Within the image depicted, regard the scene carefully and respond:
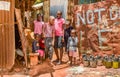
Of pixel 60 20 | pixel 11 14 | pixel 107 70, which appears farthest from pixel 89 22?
pixel 11 14

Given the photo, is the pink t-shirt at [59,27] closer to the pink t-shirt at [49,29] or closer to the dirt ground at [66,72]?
the pink t-shirt at [49,29]

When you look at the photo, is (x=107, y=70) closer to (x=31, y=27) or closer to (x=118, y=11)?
(x=118, y=11)

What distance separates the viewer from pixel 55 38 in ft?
38.6

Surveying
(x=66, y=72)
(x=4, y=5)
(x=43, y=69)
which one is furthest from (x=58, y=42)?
(x=4, y=5)

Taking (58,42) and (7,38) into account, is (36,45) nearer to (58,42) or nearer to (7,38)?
(58,42)

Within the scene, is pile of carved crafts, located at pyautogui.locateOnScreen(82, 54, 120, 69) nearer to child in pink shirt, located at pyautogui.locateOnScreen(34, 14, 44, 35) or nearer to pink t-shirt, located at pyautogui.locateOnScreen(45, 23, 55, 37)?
pink t-shirt, located at pyautogui.locateOnScreen(45, 23, 55, 37)

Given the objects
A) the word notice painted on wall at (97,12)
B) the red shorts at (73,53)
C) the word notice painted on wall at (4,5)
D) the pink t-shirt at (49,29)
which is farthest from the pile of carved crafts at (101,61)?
the word notice painted on wall at (4,5)

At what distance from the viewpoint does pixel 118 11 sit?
10.6 m

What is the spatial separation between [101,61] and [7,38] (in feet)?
10.4

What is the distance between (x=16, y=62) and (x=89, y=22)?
2929 mm

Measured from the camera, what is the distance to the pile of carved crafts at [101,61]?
10445 mm

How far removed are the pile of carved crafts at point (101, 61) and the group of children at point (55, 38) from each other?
52 centimetres

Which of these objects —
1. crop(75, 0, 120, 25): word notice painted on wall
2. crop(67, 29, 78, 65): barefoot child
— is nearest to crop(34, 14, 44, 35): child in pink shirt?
crop(67, 29, 78, 65): barefoot child

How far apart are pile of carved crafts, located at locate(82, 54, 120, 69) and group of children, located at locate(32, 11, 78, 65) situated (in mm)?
516
